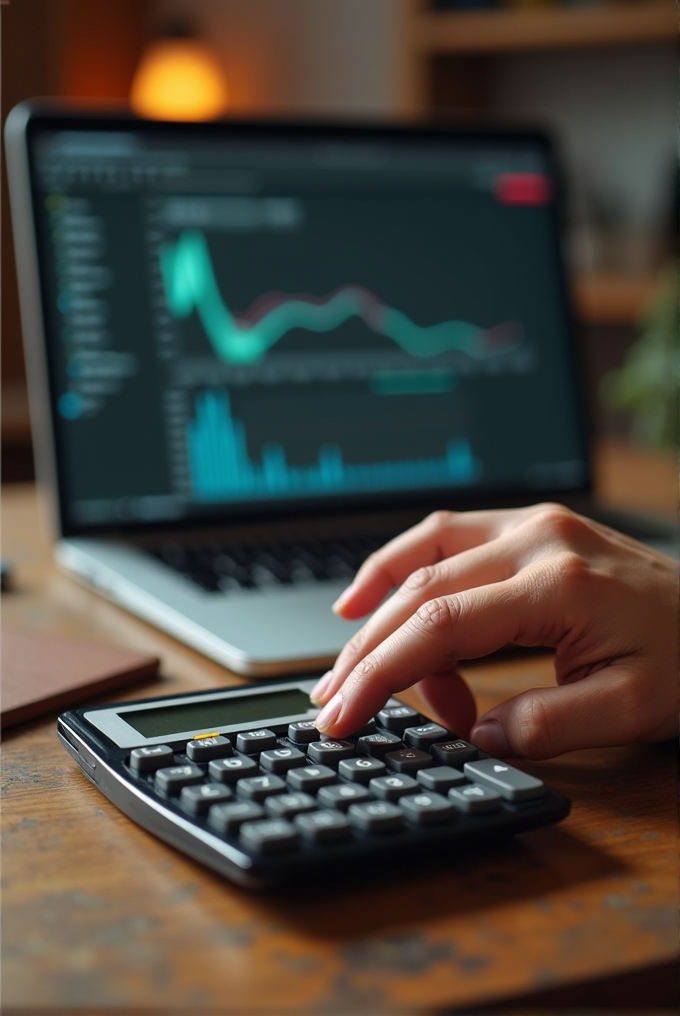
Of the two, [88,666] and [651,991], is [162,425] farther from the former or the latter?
[651,991]

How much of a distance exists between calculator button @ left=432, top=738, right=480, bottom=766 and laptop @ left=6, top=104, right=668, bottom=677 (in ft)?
0.96

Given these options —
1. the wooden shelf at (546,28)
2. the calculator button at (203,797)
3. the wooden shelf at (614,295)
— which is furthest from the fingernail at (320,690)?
the wooden shelf at (546,28)

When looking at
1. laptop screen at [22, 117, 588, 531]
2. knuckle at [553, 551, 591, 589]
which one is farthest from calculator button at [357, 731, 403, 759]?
laptop screen at [22, 117, 588, 531]

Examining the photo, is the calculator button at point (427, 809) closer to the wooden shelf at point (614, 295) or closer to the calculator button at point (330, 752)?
the calculator button at point (330, 752)

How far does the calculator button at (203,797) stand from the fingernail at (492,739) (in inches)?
5.3

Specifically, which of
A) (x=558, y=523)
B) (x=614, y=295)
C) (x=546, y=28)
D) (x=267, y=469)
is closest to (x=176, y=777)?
(x=558, y=523)

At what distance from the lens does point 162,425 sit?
87 cm

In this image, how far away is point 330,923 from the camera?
1.15 feet

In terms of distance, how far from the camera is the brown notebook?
1.77 feet

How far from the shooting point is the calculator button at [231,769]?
1.33 feet

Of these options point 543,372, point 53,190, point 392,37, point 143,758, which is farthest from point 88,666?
point 392,37

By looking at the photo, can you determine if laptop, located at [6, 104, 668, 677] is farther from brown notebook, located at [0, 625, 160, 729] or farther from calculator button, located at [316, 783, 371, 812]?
calculator button, located at [316, 783, 371, 812]

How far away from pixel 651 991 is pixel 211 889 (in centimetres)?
15

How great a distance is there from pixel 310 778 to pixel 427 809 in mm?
46
